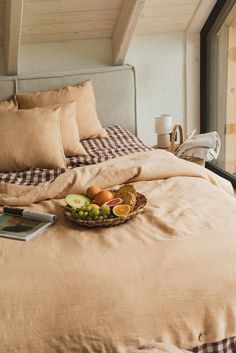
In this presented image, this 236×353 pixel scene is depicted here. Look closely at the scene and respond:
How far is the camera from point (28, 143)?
2877 millimetres

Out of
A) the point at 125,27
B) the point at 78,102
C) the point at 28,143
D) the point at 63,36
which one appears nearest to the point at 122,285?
the point at 28,143

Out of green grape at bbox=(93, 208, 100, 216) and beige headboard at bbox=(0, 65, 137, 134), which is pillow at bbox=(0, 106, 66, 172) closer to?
beige headboard at bbox=(0, 65, 137, 134)

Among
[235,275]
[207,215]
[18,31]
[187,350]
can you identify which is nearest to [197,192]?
[207,215]

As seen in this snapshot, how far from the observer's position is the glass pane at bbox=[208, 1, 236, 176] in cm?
389

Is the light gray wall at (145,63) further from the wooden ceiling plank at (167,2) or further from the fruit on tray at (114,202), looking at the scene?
the fruit on tray at (114,202)

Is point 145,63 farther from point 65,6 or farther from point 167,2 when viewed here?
point 65,6

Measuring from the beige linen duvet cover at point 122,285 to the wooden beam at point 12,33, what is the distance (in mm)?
1439

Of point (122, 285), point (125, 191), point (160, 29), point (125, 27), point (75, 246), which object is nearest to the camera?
point (122, 285)

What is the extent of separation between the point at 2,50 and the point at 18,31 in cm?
50

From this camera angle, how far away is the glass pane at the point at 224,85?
389cm

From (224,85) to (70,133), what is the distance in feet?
4.87

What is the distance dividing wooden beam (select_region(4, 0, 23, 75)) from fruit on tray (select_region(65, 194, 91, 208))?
129 centimetres

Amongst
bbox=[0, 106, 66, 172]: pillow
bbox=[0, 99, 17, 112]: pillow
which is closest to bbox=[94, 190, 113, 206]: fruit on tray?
bbox=[0, 106, 66, 172]: pillow

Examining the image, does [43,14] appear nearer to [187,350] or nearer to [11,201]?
[11,201]
